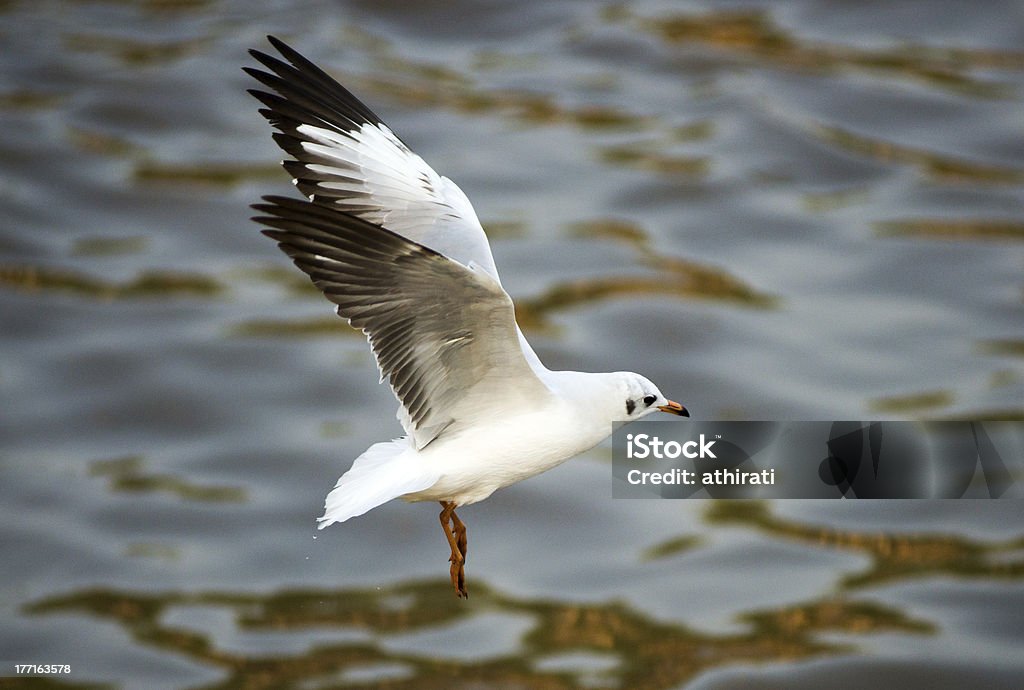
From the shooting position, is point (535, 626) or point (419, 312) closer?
point (419, 312)

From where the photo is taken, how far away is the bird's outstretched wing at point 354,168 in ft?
19.3

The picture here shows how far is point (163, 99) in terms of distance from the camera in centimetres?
2725

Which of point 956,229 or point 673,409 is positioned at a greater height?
point 956,229

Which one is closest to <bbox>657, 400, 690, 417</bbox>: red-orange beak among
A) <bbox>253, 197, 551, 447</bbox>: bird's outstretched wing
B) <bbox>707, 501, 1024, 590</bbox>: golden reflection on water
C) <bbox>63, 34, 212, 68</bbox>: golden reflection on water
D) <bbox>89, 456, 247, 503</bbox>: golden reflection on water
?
<bbox>253, 197, 551, 447</bbox>: bird's outstretched wing

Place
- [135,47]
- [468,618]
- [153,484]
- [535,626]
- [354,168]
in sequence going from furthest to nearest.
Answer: [135,47] → [153,484] → [468,618] → [535,626] → [354,168]

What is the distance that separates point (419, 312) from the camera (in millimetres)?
4934

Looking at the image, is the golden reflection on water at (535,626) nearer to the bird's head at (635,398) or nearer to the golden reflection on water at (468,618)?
the golden reflection on water at (468,618)

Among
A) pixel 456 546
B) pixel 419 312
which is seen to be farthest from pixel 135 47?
pixel 456 546

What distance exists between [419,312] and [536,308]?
1749 centimetres

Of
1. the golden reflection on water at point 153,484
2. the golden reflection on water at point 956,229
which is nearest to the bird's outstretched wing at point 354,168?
the golden reflection on water at point 153,484

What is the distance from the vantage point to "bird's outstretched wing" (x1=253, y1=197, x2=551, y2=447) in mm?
4672

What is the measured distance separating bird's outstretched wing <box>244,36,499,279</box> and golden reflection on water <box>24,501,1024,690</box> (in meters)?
12.8

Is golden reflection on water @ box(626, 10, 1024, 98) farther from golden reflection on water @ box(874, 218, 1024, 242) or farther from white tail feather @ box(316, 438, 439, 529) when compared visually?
white tail feather @ box(316, 438, 439, 529)

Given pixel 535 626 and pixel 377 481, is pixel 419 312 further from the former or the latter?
pixel 535 626
